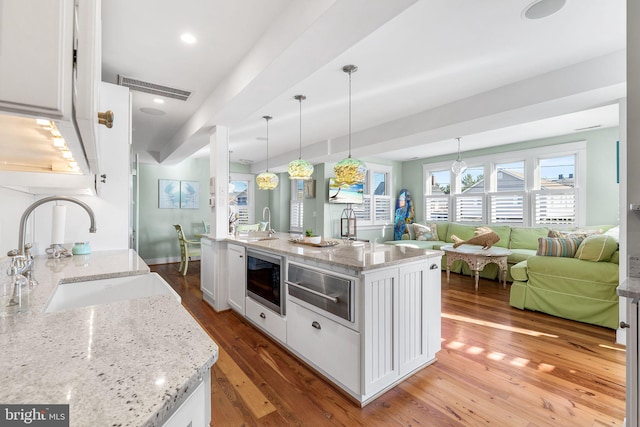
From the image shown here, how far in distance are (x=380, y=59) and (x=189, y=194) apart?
5.81m

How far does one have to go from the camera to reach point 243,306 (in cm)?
315

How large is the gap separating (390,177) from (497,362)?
5.66 metres

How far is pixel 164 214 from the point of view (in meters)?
6.68

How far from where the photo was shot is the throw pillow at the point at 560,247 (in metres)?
3.30

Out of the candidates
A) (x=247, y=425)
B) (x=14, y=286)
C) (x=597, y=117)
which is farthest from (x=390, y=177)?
(x=14, y=286)

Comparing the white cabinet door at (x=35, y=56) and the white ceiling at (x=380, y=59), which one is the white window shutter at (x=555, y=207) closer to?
the white ceiling at (x=380, y=59)

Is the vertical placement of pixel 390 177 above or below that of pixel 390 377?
above

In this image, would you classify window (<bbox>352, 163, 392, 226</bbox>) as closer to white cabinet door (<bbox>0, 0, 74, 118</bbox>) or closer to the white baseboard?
the white baseboard

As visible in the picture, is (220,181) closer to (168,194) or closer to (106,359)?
(106,359)

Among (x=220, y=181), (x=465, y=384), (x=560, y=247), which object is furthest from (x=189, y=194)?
(x=560, y=247)

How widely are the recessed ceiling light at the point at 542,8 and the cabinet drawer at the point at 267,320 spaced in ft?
9.37

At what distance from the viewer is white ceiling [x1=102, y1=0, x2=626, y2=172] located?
Result: 189 cm

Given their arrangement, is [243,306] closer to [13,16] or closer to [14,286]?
[14,286]

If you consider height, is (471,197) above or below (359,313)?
above
